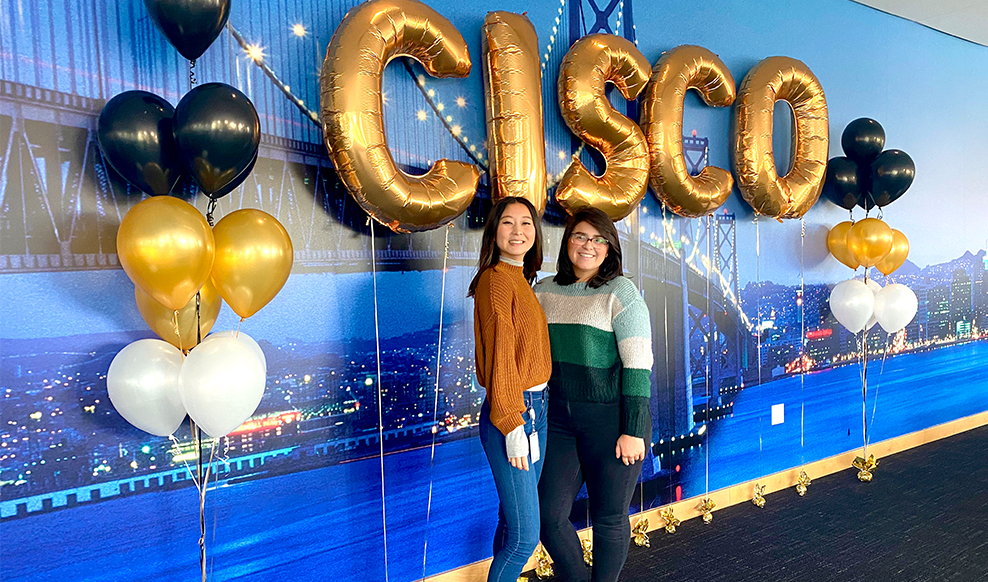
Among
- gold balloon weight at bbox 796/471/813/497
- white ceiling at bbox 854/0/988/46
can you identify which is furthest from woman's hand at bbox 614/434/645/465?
white ceiling at bbox 854/0/988/46

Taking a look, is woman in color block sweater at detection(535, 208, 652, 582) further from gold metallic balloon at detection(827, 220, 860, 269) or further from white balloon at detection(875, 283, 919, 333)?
white balloon at detection(875, 283, 919, 333)

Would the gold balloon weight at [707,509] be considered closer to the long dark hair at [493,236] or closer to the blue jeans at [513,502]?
the blue jeans at [513,502]

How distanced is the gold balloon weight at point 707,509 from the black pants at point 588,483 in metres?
1.10

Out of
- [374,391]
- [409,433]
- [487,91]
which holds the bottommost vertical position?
[409,433]

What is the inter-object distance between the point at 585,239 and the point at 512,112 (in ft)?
1.80

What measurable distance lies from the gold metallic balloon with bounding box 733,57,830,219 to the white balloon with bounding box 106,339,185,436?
2.46 meters

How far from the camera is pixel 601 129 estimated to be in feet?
7.72

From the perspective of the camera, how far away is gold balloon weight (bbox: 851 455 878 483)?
330 cm

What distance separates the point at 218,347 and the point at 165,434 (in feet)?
1.03

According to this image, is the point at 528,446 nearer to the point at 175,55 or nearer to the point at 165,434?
the point at 165,434

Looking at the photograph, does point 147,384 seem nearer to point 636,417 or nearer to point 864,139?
point 636,417

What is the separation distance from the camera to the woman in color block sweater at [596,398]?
1.85 meters

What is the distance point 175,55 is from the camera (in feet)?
5.94

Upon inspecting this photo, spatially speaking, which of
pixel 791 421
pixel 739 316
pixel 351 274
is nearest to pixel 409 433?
pixel 351 274
